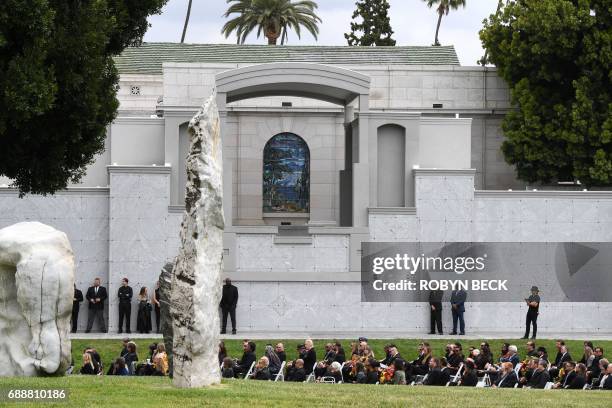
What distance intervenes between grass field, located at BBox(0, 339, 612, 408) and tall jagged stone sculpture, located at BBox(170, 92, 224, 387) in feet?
1.31

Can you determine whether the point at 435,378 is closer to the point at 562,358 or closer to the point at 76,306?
the point at 562,358

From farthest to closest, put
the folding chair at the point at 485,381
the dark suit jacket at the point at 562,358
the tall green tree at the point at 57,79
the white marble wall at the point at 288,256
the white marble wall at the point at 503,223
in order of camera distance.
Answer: the white marble wall at the point at 503,223, the white marble wall at the point at 288,256, the dark suit jacket at the point at 562,358, the folding chair at the point at 485,381, the tall green tree at the point at 57,79

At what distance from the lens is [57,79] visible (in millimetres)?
24922

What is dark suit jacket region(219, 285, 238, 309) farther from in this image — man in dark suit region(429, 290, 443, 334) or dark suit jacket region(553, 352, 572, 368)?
dark suit jacket region(553, 352, 572, 368)

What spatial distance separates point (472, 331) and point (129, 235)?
34.3ft

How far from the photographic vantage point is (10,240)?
20984 mm

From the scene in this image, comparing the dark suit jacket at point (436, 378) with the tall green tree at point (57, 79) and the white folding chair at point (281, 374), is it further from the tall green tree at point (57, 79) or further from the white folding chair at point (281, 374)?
the tall green tree at point (57, 79)

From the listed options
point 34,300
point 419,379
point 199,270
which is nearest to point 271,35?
point 419,379

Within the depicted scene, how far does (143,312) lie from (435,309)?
8423mm

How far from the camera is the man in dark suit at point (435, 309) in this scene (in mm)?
38969

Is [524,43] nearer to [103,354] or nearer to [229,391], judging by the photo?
[103,354]

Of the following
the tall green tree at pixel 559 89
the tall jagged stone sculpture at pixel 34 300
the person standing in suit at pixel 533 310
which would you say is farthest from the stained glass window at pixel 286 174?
the tall jagged stone sculpture at pixel 34 300

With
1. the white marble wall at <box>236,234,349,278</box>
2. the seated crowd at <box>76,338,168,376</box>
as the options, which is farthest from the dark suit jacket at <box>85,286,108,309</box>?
the seated crowd at <box>76,338,168,376</box>

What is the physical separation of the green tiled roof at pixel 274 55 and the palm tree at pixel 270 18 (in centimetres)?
1745
